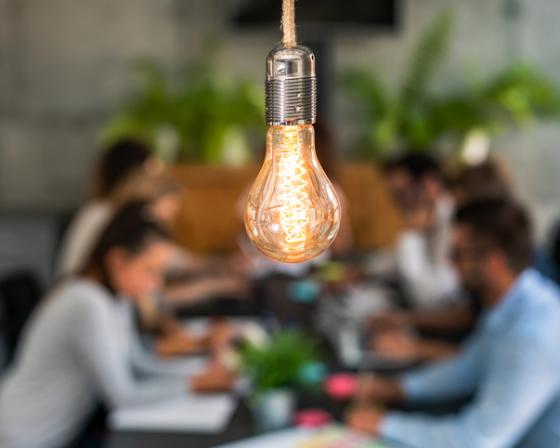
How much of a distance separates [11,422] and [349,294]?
1723 mm

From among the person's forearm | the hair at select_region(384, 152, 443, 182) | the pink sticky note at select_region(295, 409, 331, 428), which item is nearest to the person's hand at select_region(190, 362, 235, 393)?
the pink sticky note at select_region(295, 409, 331, 428)

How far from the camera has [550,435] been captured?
6.98 feet

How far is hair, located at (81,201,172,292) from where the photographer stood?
269cm

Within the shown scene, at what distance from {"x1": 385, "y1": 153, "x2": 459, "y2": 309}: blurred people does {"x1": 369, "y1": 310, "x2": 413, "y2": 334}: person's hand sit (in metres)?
0.37

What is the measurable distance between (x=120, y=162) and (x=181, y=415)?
79.2 inches

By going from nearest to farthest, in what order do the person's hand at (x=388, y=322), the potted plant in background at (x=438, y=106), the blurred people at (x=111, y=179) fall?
1. the person's hand at (x=388, y=322)
2. the blurred people at (x=111, y=179)
3. the potted plant in background at (x=438, y=106)

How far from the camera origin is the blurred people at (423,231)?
3.89m

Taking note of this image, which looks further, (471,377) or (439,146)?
(439,146)

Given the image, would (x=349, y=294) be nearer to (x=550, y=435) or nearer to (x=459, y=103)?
(x=550, y=435)

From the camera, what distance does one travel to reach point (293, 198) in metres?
1.07

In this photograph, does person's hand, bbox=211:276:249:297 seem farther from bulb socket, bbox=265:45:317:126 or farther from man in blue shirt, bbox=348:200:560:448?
bulb socket, bbox=265:45:317:126

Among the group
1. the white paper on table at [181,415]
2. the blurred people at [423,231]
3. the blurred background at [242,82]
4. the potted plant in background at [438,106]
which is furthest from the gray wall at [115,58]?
the white paper on table at [181,415]

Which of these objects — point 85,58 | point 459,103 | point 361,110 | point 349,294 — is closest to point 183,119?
point 85,58

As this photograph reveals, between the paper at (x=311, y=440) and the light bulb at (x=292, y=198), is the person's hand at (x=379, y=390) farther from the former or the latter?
the light bulb at (x=292, y=198)
